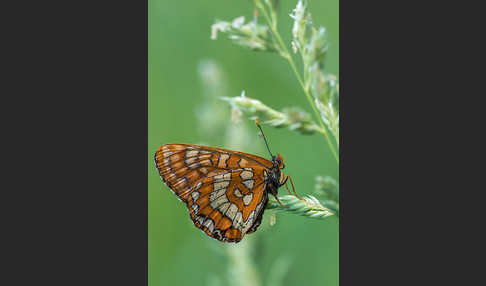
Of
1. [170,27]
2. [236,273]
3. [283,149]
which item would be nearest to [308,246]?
[236,273]

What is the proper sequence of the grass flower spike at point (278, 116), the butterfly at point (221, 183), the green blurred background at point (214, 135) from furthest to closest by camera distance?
1. the green blurred background at point (214, 135)
2. the butterfly at point (221, 183)
3. the grass flower spike at point (278, 116)

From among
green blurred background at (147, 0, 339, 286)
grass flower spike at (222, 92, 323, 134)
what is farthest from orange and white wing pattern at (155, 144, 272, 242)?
grass flower spike at (222, 92, 323, 134)

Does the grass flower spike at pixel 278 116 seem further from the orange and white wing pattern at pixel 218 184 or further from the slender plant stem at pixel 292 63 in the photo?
the orange and white wing pattern at pixel 218 184

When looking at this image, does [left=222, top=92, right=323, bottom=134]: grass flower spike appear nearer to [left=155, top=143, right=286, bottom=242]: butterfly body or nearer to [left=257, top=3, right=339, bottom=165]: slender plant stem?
[left=257, top=3, right=339, bottom=165]: slender plant stem

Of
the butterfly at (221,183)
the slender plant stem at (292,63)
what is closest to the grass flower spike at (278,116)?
the slender plant stem at (292,63)

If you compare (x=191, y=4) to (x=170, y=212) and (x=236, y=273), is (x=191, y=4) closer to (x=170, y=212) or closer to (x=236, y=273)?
(x=170, y=212)

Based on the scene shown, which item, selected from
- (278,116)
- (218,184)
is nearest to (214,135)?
(218,184)
